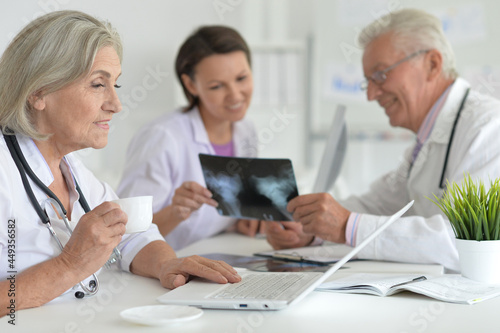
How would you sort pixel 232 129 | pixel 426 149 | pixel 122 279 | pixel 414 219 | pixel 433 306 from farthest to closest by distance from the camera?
pixel 232 129 < pixel 426 149 < pixel 414 219 < pixel 122 279 < pixel 433 306

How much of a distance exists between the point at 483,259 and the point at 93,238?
2.73 feet

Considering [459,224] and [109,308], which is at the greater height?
[459,224]

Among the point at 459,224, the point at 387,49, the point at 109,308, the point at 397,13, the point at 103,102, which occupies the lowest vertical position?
the point at 109,308

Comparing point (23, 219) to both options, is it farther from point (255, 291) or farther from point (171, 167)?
point (171, 167)

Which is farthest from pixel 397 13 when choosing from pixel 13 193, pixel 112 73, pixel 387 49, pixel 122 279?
pixel 13 193

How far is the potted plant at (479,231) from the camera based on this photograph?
1.26 meters

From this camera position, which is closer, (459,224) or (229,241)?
(459,224)

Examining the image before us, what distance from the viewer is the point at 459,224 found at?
130cm

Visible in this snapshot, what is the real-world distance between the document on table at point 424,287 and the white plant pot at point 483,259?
2cm

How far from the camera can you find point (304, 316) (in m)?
1.05

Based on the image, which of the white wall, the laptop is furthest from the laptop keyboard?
the white wall

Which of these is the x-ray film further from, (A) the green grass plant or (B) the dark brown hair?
(B) the dark brown hair

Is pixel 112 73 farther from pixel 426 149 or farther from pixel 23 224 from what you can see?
pixel 426 149

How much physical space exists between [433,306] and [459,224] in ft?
0.84
